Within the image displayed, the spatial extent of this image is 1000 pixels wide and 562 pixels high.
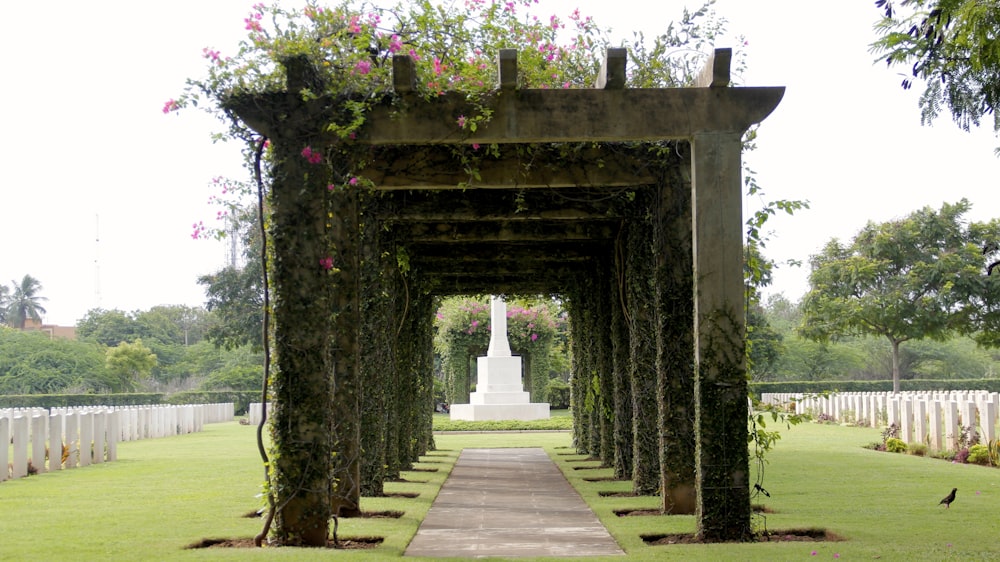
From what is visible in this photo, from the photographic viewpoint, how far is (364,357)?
11367 mm

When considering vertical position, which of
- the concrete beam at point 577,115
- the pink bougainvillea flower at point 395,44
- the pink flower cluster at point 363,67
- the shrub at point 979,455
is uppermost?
the pink bougainvillea flower at point 395,44

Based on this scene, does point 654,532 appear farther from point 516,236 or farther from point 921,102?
point 516,236

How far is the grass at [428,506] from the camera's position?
289 inches

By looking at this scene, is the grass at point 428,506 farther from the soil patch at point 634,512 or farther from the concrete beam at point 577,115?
the concrete beam at point 577,115

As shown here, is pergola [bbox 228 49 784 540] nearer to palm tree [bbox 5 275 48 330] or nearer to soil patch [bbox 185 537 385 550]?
soil patch [bbox 185 537 385 550]

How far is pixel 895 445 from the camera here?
1758cm

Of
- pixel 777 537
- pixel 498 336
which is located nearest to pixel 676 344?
pixel 777 537

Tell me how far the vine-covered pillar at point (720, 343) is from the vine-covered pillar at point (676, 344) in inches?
59.5

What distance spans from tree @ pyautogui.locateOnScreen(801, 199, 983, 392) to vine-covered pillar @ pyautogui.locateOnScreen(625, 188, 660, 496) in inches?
832

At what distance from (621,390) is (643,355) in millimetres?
2351

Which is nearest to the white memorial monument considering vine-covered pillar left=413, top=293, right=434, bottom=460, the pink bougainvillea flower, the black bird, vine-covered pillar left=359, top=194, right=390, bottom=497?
vine-covered pillar left=413, top=293, right=434, bottom=460

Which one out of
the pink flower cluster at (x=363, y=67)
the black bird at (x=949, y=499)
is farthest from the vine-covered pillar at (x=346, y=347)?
the black bird at (x=949, y=499)

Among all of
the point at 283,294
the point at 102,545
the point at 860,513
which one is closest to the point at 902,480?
the point at 860,513

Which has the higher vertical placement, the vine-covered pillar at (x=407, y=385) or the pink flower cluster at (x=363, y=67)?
the pink flower cluster at (x=363, y=67)
